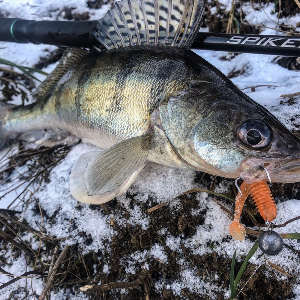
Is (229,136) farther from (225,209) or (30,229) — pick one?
(30,229)

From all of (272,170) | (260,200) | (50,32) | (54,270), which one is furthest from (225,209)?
(50,32)

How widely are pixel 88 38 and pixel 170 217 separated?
149cm

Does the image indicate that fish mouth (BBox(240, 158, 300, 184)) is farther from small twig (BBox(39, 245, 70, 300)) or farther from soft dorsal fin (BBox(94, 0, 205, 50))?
small twig (BBox(39, 245, 70, 300))

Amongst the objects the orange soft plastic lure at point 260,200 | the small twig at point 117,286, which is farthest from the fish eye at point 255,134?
the small twig at point 117,286

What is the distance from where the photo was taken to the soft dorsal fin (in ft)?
5.67

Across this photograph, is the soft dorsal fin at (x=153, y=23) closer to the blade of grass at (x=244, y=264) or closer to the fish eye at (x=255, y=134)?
the fish eye at (x=255, y=134)

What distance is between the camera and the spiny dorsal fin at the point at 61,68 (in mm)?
2162

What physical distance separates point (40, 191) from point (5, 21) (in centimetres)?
157

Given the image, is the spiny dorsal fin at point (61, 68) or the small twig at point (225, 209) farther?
the spiny dorsal fin at point (61, 68)

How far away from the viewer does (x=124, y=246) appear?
6.10ft

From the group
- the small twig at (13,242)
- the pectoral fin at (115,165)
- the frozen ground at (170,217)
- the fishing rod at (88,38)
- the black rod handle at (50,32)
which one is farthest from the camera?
the black rod handle at (50,32)

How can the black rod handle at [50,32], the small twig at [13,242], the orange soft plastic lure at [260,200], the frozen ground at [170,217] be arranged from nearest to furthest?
the orange soft plastic lure at [260,200], the frozen ground at [170,217], the small twig at [13,242], the black rod handle at [50,32]

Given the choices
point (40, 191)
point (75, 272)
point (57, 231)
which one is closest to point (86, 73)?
point (40, 191)

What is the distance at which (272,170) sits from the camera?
4.31 feet
